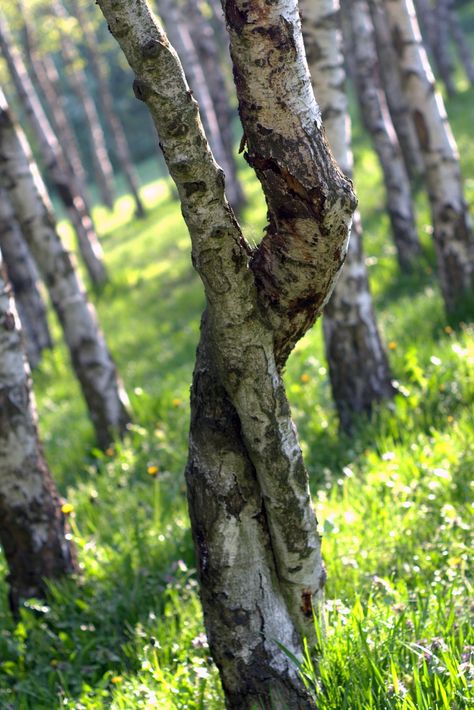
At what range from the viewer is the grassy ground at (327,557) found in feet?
9.52

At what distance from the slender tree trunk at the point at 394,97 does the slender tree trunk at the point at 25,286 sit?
19.1ft

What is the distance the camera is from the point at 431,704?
2.61 meters

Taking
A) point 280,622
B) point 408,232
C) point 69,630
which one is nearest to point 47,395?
point 408,232

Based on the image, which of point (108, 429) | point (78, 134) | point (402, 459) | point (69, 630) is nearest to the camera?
point (69, 630)

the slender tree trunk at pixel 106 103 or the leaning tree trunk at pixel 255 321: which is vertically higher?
the slender tree trunk at pixel 106 103

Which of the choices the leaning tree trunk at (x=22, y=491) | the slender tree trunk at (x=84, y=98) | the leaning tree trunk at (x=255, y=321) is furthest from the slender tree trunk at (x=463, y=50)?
the leaning tree trunk at (x=255, y=321)

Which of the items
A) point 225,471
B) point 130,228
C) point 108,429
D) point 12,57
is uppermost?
point 130,228

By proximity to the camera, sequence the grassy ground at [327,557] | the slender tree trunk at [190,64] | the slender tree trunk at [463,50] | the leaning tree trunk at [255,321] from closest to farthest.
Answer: the leaning tree trunk at [255,321], the grassy ground at [327,557], the slender tree trunk at [190,64], the slender tree trunk at [463,50]

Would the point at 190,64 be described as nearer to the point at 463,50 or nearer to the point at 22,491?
the point at 22,491

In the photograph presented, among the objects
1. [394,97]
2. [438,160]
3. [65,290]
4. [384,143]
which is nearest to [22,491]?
[65,290]

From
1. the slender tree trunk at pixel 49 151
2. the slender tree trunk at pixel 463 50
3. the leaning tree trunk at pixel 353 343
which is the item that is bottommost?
the leaning tree trunk at pixel 353 343

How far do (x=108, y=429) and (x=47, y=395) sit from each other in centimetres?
334

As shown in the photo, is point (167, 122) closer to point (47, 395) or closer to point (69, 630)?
point (69, 630)

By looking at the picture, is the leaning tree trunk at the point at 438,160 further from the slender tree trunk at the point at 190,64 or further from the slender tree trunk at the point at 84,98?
the slender tree trunk at the point at 84,98
